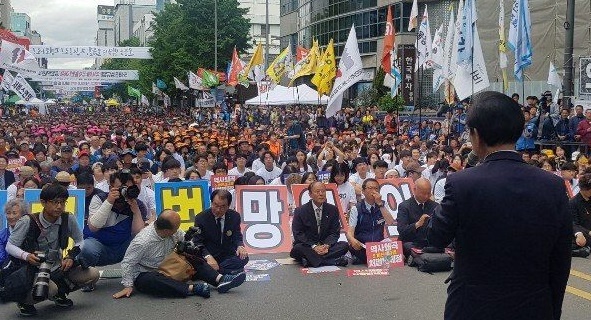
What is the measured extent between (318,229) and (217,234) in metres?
1.57

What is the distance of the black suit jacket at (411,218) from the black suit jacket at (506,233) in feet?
21.1

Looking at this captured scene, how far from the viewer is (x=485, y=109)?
3.28 metres

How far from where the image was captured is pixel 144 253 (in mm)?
8078

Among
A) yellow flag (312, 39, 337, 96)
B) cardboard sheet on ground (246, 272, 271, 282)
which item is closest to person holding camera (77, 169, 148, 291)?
cardboard sheet on ground (246, 272, 271, 282)

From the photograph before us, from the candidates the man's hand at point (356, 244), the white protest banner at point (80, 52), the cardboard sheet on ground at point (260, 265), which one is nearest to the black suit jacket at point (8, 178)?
the cardboard sheet on ground at point (260, 265)

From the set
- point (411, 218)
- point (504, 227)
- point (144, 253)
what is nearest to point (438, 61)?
point (411, 218)

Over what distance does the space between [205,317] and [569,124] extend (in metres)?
12.9

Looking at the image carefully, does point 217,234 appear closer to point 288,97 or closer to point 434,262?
point 434,262

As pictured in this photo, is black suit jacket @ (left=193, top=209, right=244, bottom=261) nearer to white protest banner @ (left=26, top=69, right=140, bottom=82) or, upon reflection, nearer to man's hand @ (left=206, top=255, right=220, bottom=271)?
man's hand @ (left=206, top=255, right=220, bottom=271)

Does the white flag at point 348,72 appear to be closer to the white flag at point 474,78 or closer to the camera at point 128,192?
the white flag at point 474,78

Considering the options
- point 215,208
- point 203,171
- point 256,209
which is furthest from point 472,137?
point 203,171

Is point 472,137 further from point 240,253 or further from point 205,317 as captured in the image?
point 240,253

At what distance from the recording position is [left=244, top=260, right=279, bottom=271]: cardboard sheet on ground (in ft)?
31.9

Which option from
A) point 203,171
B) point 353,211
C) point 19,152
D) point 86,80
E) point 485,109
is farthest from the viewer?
point 86,80
